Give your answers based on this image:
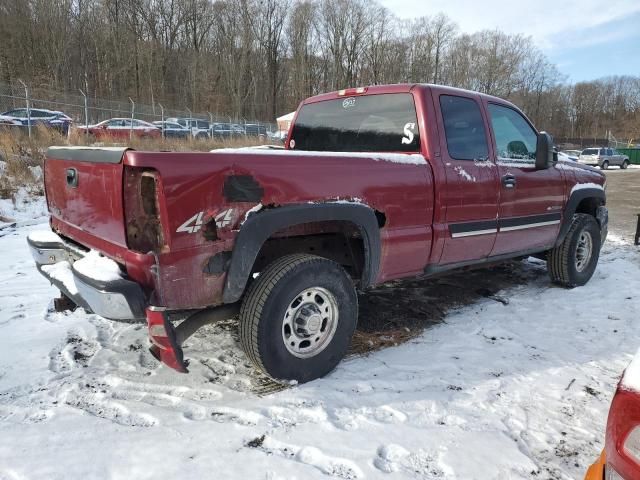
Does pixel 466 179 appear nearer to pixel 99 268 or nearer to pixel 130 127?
pixel 99 268

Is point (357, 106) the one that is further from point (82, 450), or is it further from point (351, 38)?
point (351, 38)

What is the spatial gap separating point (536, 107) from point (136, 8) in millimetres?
61788

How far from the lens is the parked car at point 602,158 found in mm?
35875

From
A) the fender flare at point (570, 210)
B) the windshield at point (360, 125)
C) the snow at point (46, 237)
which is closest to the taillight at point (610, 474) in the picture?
the windshield at point (360, 125)

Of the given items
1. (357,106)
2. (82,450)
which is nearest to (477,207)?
(357,106)

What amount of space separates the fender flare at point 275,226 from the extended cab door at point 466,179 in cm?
79

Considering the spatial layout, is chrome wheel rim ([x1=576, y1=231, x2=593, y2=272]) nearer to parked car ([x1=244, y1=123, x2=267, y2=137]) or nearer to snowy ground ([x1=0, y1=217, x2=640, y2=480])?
snowy ground ([x1=0, y1=217, x2=640, y2=480])

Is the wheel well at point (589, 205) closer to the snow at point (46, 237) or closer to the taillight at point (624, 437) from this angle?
the taillight at point (624, 437)

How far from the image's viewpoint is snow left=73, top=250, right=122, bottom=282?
2352mm

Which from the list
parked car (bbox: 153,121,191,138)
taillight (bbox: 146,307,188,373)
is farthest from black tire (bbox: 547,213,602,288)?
parked car (bbox: 153,121,191,138)

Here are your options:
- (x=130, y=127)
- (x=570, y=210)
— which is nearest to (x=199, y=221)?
(x=570, y=210)

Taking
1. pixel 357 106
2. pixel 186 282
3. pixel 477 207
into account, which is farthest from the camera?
pixel 357 106

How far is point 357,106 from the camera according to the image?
3.98 meters

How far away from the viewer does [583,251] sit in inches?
207
